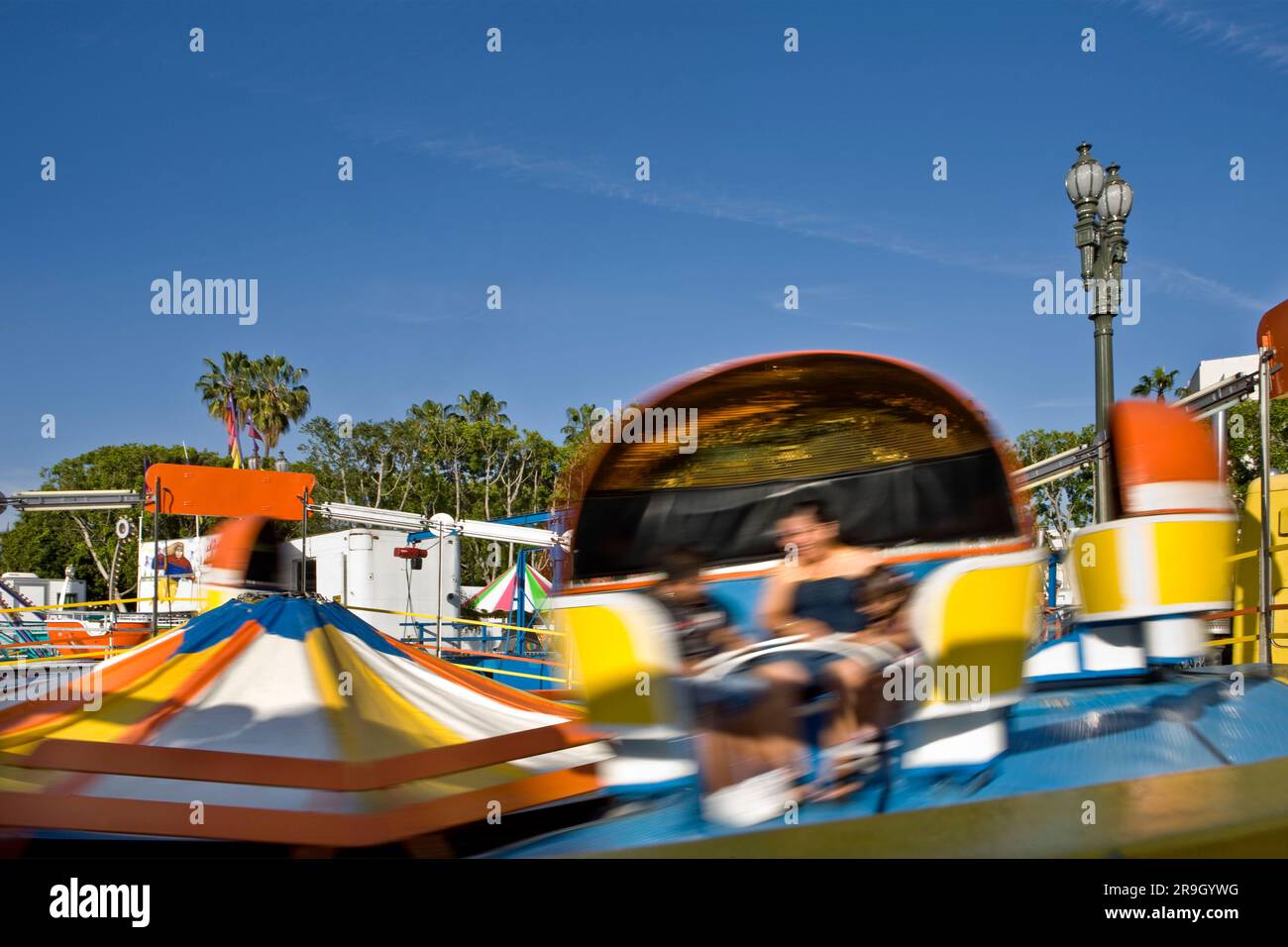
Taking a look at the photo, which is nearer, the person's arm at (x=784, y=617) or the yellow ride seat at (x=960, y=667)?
the yellow ride seat at (x=960, y=667)

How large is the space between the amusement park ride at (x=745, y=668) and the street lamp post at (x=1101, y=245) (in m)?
0.37

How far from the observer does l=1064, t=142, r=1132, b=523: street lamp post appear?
16.7 feet

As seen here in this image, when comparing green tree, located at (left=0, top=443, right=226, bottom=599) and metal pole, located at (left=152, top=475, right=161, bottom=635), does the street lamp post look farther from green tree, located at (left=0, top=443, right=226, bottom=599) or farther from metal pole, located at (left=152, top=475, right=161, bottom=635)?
green tree, located at (left=0, top=443, right=226, bottom=599)

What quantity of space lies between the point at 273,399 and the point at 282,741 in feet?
114

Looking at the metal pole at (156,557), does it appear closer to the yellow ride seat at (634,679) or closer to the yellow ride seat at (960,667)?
the yellow ride seat at (634,679)

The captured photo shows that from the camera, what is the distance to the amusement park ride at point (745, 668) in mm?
3703

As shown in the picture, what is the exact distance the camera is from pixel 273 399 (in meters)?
36.7

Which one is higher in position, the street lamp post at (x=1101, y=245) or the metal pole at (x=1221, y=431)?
the street lamp post at (x=1101, y=245)

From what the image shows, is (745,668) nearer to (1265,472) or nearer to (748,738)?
(748,738)

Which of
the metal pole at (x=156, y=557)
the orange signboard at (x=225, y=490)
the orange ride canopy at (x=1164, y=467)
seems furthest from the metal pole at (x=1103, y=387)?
the orange signboard at (x=225, y=490)

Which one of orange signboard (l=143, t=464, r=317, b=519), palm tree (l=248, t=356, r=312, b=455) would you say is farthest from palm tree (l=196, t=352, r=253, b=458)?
orange signboard (l=143, t=464, r=317, b=519)

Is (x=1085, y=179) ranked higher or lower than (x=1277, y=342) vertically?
higher


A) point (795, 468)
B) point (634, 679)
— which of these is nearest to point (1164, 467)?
point (795, 468)

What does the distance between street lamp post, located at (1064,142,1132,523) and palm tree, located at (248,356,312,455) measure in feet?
112
